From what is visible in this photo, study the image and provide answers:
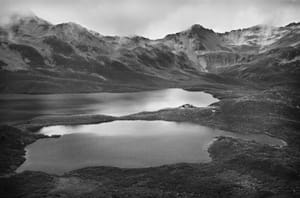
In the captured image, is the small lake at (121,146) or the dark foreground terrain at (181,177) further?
the small lake at (121,146)

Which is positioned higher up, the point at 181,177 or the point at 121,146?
the point at 121,146

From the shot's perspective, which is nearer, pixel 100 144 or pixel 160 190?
pixel 160 190

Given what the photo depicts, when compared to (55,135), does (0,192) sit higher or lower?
lower

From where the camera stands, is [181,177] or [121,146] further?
[121,146]

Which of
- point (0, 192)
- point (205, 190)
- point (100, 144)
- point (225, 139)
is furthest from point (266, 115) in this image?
point (0, 192)

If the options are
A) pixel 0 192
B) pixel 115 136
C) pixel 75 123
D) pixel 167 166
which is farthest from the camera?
pixel 75 123

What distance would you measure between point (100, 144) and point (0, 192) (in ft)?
144

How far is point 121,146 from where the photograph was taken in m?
109

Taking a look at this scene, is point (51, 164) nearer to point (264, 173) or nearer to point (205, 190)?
point (205, 190)

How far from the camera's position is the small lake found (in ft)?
306

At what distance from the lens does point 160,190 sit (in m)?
72.2

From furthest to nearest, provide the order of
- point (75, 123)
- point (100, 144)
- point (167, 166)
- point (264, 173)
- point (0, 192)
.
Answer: point (75, 123)
point (100, 144)
point (167, 166)
point (264, 173)
point (0, 192)

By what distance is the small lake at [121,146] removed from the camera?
93.2 metres

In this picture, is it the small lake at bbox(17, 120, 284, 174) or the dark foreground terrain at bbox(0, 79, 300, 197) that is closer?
the dark foreground terrain at bbox(0, 79, 300, 197)
